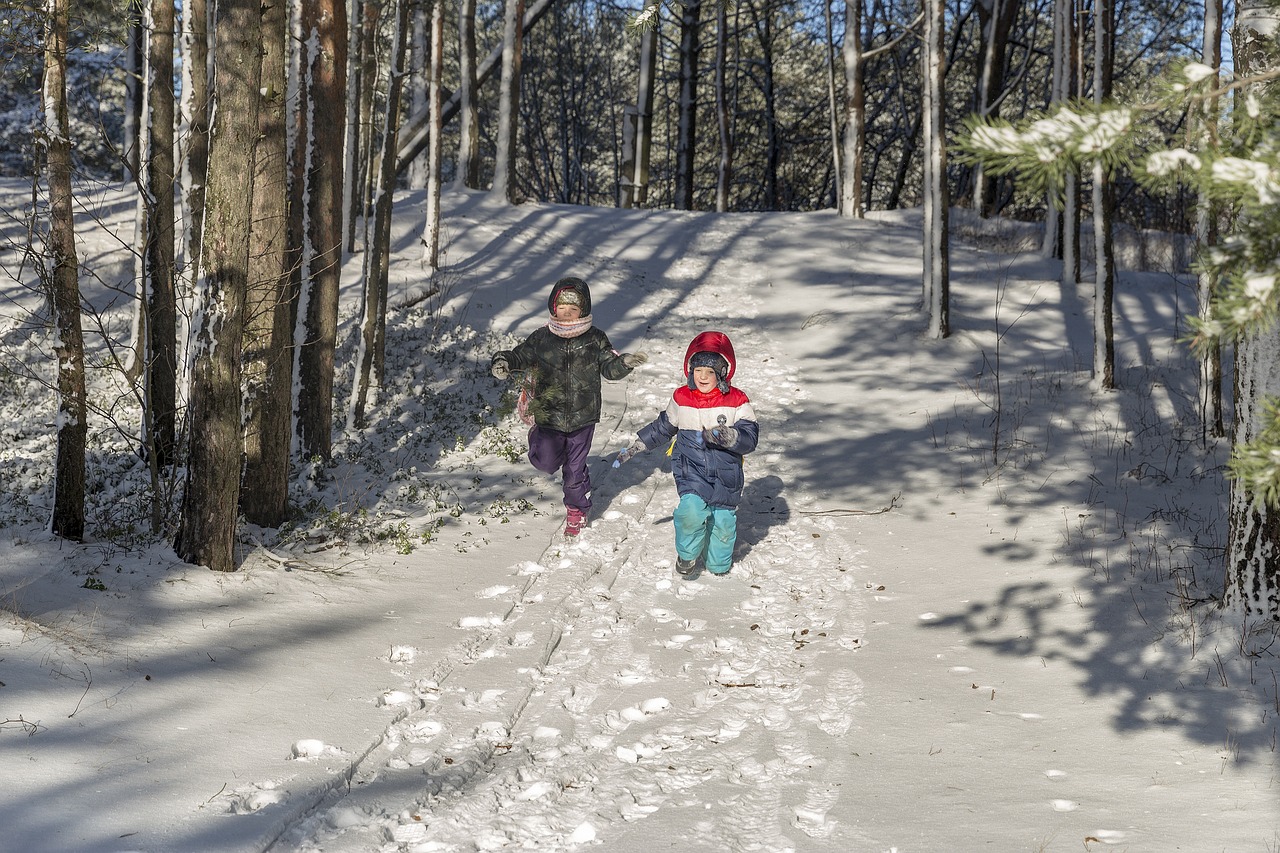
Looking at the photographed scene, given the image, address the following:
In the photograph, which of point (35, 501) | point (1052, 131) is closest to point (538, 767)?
point (1052, 131)

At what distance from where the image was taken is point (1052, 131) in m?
2.91

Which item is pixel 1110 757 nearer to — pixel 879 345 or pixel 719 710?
pixel 719 710

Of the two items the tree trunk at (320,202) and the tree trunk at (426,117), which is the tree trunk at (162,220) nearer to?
the tree trunk at (320,202)

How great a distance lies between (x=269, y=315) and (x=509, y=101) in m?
15.3

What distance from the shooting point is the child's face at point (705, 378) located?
271 inches

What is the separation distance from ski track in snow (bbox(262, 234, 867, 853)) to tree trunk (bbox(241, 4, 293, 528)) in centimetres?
213

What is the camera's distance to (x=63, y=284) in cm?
652

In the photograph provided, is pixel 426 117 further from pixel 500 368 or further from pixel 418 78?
pixel 500 368

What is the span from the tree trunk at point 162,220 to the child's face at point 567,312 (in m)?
3.67

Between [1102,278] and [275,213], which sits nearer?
[275,213]


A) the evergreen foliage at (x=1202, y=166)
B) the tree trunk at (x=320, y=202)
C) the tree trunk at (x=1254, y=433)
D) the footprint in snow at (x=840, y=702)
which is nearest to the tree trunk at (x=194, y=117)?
the tree trunk at (x=320, y=202)

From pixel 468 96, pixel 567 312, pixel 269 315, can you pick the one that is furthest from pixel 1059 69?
pixel 269 315

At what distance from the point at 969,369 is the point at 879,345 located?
4.82 ft

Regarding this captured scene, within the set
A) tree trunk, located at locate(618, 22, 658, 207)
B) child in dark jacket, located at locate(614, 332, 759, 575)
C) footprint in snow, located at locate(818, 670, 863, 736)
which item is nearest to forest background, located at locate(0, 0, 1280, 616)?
tree trunk, located at locate(618, 22, 658, 207)
